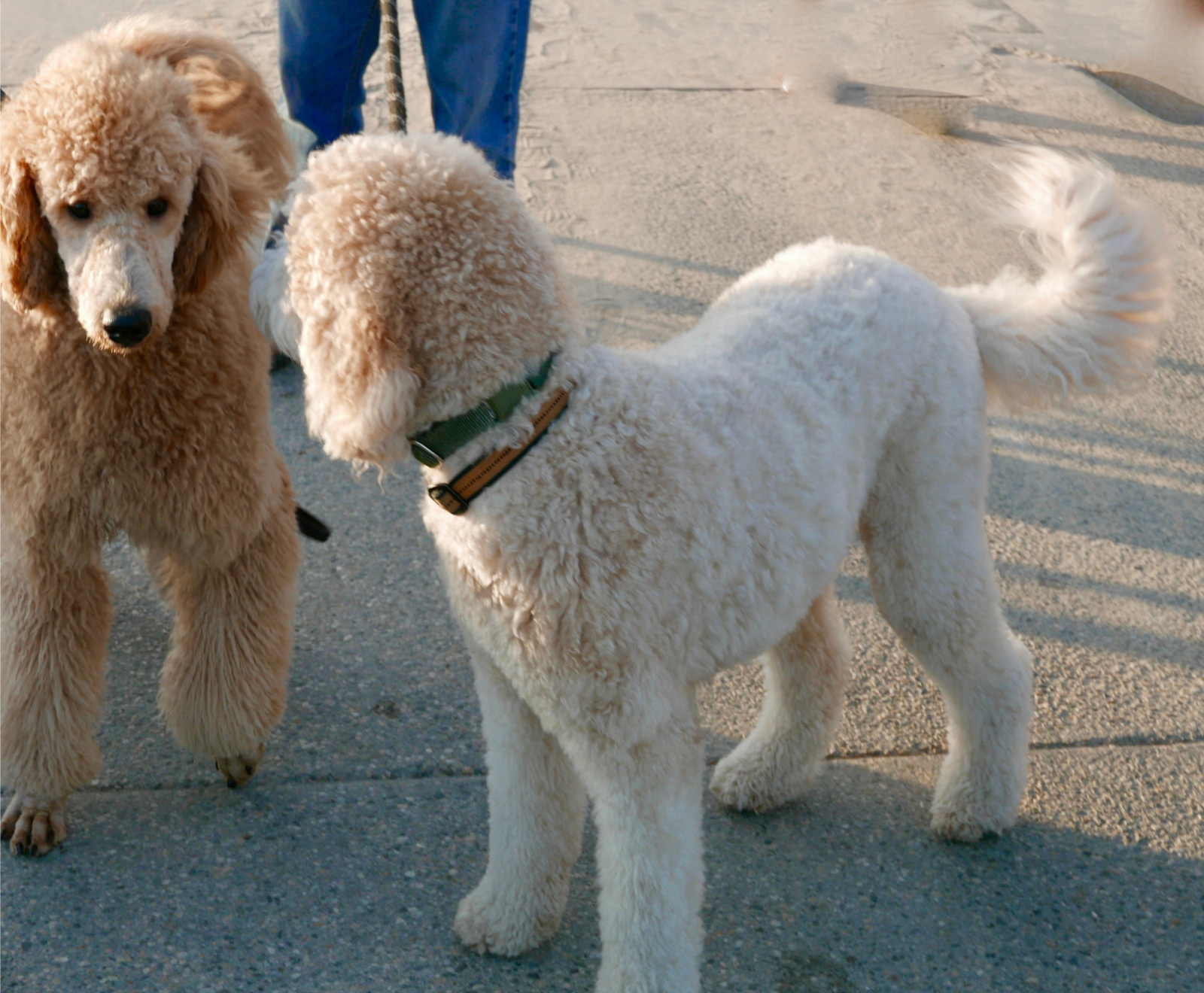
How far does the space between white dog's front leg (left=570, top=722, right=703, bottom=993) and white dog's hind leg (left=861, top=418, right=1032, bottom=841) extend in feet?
2.27

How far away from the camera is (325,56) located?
3311 millimetres

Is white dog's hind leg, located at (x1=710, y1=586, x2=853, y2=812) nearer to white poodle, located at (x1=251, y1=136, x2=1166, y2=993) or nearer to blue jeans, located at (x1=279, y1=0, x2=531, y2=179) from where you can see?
white poodle, located at (x1=251, y1=136, x2=1166, y2=993)

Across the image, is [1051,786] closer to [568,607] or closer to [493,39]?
[568,607]

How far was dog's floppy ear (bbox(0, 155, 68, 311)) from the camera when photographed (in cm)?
205

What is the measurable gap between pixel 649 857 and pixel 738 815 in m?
0.71

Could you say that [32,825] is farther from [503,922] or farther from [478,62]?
[478,62]

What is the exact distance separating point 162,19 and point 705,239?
2.79 m

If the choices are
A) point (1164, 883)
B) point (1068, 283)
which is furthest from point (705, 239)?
point (1164, 883)

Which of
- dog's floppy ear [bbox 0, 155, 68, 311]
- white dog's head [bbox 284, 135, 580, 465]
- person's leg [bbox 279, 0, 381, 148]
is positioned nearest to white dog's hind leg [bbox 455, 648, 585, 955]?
white dog's head [bbox 284, 135, 580, 465]

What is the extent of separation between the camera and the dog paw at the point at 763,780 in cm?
252

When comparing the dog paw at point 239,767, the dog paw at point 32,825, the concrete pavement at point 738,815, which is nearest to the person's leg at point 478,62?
the concrete pavement at point 738,815

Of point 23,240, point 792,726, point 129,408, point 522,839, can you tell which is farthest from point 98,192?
point 792,726

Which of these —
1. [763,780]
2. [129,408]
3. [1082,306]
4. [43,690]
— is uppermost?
[1082,306]

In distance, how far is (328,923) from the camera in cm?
222
